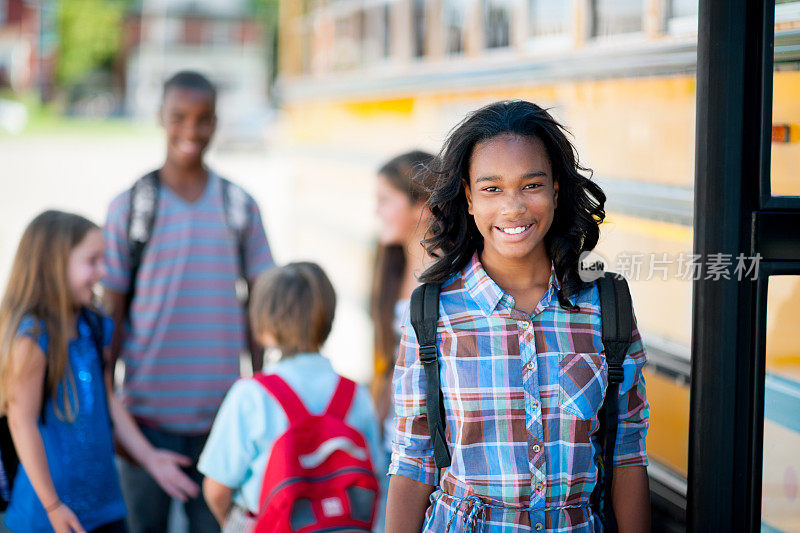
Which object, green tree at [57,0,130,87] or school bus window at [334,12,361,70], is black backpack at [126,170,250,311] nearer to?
school bus window at [334,12,361,70]

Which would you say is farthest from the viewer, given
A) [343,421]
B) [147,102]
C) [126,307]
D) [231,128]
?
[147,102]

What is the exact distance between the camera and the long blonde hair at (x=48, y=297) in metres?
2.16

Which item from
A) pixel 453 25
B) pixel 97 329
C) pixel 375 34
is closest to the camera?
pixel 97 329

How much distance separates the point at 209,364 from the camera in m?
2.63

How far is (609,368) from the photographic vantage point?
5.02 ft

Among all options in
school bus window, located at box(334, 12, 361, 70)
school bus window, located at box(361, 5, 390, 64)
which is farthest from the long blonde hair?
school bus window, located at box(334, 12, 361, 70)

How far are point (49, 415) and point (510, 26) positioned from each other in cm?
189

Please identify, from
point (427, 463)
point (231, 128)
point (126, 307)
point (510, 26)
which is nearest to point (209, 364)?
point (126, 307)

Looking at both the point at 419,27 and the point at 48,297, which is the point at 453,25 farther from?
the point at 48,297

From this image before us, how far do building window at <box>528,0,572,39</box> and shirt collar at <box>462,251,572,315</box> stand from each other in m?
1.36

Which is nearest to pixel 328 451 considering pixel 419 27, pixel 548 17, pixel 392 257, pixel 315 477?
pixel 315 477

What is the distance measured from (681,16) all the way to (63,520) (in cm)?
170

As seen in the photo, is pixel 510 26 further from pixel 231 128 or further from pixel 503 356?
pixel 231 128

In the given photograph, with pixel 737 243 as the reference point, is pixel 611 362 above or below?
below
